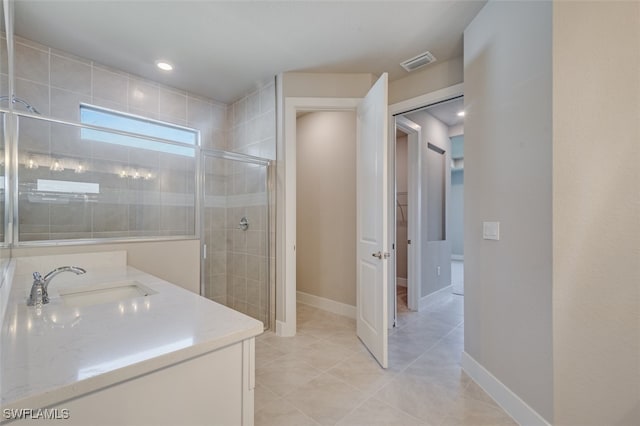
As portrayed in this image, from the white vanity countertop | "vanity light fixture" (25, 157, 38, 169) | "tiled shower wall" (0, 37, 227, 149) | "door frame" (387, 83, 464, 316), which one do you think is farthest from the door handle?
"vanity light fixture" (25, 157, 38, 169)

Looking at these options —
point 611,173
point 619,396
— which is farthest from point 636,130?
point 619,396

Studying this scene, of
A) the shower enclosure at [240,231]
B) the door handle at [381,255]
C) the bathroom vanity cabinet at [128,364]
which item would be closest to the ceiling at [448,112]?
the door handle at [381,255]

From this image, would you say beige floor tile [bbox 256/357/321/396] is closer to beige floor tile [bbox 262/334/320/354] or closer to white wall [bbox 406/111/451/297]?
beige floor tile [bbox 262/334/320/354]

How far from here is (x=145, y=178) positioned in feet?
8.62

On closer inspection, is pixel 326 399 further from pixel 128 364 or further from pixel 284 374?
pixel 128 364

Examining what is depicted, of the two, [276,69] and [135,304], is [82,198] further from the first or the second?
[276,69]

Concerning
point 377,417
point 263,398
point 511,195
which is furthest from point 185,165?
point 511,195

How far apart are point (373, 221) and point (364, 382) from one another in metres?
1.20

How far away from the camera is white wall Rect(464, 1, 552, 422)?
4.76 feet

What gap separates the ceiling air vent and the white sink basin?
8.84 feet

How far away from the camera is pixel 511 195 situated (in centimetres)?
167

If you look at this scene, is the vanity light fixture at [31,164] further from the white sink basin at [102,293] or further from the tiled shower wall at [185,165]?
the white sink basin at [102,293]

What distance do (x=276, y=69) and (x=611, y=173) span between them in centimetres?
261

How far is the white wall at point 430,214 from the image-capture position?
3699 mm
